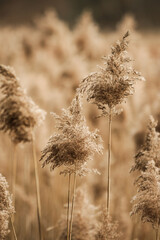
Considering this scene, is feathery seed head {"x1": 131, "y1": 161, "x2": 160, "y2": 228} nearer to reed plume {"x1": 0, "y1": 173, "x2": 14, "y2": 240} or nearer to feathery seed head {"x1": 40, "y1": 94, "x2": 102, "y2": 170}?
feathery seed head {"x1": 40, "y1": 94, "x2": 102, "y2": 170}

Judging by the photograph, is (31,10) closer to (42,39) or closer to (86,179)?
(42,39)

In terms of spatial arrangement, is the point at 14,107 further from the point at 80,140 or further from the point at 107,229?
the point at 107,229

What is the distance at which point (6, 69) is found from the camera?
6.89 ft

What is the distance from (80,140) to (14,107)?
1.96 ft

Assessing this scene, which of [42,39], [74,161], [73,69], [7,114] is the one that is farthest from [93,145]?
[42,39]

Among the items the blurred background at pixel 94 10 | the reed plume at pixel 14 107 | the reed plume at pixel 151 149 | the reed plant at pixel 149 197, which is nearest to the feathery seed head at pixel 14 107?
the reed plume at pixel 14 107

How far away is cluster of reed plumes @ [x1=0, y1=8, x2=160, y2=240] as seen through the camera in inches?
69.0

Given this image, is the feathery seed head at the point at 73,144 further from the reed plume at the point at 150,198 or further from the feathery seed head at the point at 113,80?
the reed plume at the point at 150,198

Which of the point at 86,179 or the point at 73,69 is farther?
the point at 73,69

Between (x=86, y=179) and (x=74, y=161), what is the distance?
9.63ft

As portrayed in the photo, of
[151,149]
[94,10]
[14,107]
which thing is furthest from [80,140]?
[94,10]

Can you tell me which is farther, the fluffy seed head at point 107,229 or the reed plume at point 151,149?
the reed plume at point 151,149

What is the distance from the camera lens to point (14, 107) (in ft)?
6.93

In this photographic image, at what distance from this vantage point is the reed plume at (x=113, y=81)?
1752mm
